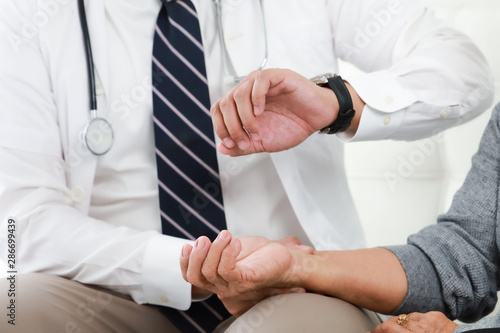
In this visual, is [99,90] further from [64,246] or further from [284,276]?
[284,276]

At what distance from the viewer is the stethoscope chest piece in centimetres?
107

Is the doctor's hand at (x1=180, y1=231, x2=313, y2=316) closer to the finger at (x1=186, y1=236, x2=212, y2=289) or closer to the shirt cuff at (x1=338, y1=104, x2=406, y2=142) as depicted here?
the finger at (x1=186, y1=236, x2=212, y2=289)

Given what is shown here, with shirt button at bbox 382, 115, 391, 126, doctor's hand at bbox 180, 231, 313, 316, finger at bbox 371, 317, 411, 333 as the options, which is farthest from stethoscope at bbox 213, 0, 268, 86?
finger at bbox 371, 317, 411, 333

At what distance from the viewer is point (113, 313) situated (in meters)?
1.00

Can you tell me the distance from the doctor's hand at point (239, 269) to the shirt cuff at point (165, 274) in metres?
0.12

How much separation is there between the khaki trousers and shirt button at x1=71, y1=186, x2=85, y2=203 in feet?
0.59

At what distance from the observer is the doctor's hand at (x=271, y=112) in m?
0.90

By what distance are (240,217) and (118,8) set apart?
463mm

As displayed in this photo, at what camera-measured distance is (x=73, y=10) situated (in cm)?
115

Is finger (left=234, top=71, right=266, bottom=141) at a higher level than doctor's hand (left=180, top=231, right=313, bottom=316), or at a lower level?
higher

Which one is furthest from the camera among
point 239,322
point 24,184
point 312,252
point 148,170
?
point 148,170

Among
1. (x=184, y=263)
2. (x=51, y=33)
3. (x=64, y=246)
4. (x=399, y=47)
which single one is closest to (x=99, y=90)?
(x=51, y=33)

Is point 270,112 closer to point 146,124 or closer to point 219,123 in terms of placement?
point 219,123

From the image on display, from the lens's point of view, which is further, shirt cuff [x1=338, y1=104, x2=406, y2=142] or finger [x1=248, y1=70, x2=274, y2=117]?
shirt cuff [x1=338, y1=104, x2=406, y2=142]
